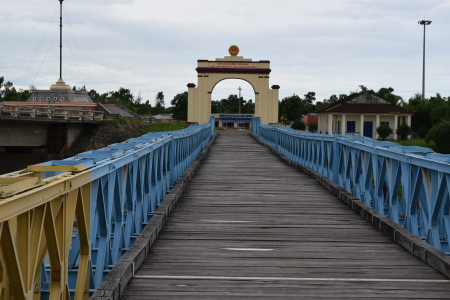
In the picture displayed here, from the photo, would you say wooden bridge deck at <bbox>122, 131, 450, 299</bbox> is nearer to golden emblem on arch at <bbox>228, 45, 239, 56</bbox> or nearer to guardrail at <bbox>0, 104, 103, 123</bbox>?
guardrail at <bbox>0, 104, 103, 123</bbox>

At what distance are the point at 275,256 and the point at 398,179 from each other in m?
2.00

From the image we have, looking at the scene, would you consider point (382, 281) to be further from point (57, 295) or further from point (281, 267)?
point (57, 295)

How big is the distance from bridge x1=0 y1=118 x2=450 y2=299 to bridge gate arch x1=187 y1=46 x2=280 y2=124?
33.7 m

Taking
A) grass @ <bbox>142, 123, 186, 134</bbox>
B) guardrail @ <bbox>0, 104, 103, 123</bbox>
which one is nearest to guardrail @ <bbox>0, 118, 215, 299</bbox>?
guardrail @ <bbox>0, 104, 103, 123</bbox>

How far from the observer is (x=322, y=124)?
6359 cm

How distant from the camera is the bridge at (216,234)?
3.72m

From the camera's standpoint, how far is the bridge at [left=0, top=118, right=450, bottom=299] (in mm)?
3725

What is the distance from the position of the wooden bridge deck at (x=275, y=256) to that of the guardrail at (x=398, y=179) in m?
0.38

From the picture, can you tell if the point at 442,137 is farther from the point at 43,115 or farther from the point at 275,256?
the point at 275,256

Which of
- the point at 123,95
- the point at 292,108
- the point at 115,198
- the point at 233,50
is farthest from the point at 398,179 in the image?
the point at 123,95

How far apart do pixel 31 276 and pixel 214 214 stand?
18.4ft

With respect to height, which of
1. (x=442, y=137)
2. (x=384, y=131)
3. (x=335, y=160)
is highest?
(x=335, y=160)

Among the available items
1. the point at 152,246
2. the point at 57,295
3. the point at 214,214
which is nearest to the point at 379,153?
the point at 214,214

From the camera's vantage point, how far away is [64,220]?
3971 mm
